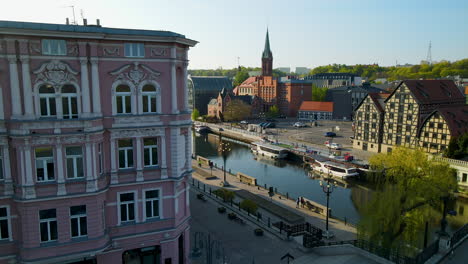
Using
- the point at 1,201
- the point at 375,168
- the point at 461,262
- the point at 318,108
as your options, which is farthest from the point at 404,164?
the point at 318,108

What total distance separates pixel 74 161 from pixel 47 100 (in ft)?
9.62

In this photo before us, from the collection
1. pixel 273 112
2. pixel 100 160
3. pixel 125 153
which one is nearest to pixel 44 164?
pixel 100 160

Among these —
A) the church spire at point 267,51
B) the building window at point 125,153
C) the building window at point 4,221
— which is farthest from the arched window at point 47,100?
the church spire at point 267,51

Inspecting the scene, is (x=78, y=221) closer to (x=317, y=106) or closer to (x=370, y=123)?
(x=370, y=123)

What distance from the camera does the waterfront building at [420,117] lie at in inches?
1933

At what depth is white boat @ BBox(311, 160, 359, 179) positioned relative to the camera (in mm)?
49938

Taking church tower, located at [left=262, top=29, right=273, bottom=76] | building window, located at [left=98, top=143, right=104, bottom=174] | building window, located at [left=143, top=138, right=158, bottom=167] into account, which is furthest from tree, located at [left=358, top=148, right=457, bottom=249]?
church tower, located at [left=262, top=29, right=273, bottom=76]

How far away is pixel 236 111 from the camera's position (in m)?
107

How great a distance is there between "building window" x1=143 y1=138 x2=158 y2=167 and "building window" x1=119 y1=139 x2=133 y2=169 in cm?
73

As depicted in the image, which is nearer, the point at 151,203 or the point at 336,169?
the point at 151,203

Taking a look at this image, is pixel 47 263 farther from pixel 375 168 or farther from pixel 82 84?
pixel 375 168

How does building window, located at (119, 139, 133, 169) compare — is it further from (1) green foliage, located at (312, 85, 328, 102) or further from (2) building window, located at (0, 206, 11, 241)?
(1) green foliage, located at (312, 85, 328, 102)

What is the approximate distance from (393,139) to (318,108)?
48.6 meters

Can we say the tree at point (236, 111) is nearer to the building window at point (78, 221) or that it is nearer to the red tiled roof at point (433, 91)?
the red tiled roof at point (433, 91)
